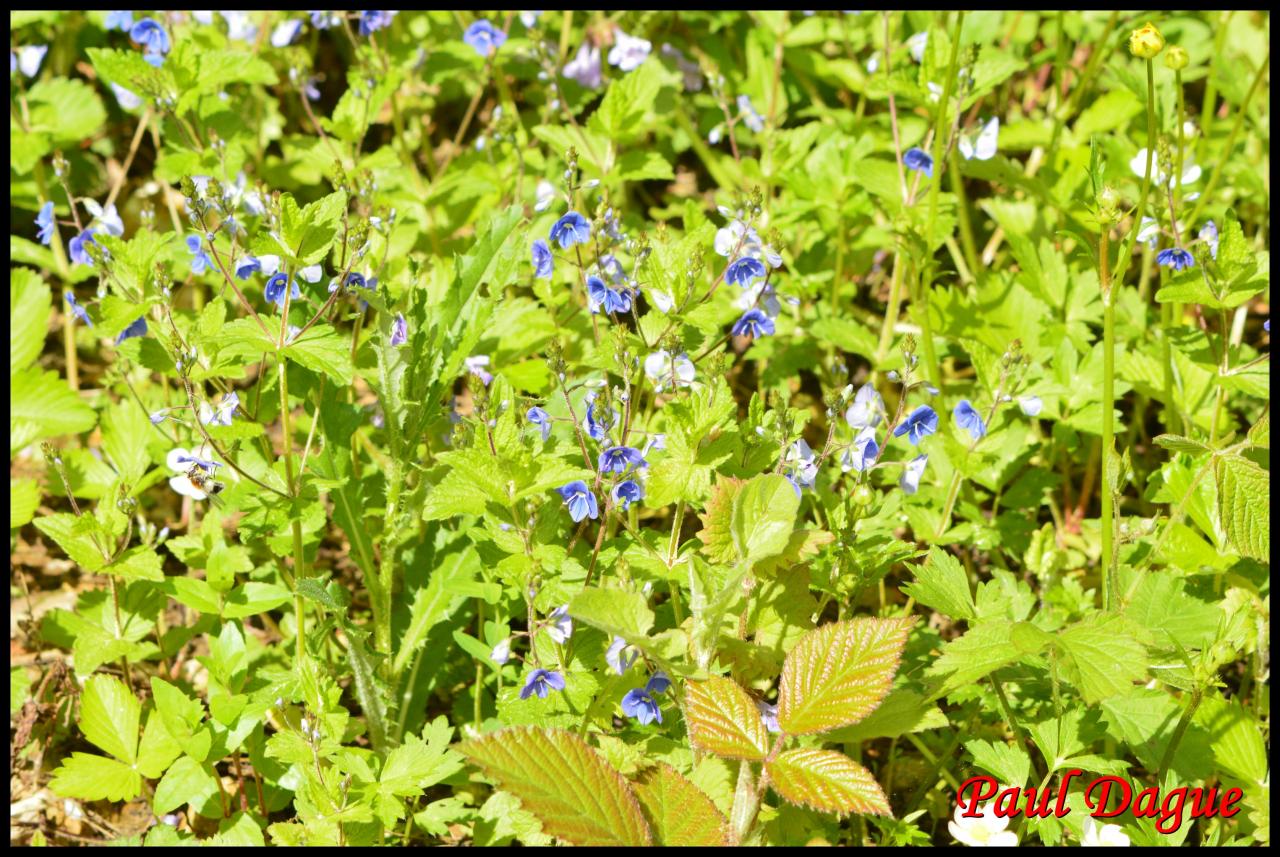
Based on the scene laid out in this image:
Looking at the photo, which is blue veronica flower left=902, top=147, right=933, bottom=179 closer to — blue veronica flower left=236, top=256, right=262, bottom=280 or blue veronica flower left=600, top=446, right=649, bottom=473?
blue veronica flower left=600, top=446, right=649, bottom=473

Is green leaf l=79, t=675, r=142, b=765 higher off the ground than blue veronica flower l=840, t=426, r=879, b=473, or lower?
lower

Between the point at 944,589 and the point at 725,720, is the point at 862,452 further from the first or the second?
the point at 725,720

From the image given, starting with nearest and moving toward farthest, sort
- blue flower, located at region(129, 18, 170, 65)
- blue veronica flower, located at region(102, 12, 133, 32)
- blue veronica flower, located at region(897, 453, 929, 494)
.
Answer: blue veronica flower, located at region(897, 453, 929, 494)
blue flower, located at region(129, 18, 170, 65)
blue veronica flower, located at region(102, 12, 133, 32)

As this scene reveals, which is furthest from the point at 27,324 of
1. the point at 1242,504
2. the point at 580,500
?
the point at 1242,504

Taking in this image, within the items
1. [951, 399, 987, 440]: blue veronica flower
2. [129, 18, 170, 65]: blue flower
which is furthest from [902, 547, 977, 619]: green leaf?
[129, 18, 170, 65]: blue flower

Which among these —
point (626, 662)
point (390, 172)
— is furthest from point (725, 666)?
point (390, 172)

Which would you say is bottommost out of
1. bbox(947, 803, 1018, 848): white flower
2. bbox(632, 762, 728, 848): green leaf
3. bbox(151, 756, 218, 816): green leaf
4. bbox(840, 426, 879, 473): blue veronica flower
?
bbox(151, 756, 218, 816): green leaf
